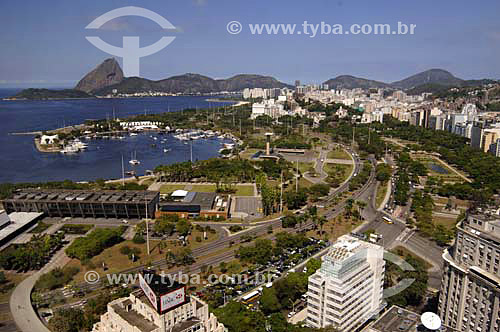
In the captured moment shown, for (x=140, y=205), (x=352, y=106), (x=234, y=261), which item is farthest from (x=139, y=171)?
(x=352, y=106)

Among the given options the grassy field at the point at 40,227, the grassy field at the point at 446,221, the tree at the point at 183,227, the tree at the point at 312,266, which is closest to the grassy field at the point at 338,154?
the grassy field at the point at 446,221

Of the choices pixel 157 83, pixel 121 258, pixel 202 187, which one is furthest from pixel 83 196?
pixel 157 83

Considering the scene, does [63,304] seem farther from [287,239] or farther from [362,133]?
[362,133]

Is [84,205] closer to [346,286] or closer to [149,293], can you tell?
[149,293]

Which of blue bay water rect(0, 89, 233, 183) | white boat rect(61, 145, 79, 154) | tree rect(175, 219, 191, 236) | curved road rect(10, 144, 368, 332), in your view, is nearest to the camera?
curved road rect(10, 144, 368, 332)

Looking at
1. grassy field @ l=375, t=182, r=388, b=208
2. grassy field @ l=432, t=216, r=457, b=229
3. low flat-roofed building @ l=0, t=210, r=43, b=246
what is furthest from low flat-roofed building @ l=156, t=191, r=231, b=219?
grassy field @ l=432, t=216, r=457, b=229

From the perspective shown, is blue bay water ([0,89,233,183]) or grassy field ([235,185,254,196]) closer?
grassy field ([235,185,254,196])

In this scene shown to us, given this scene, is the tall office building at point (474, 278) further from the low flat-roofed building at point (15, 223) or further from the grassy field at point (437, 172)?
the grassy field at point (437, 172)

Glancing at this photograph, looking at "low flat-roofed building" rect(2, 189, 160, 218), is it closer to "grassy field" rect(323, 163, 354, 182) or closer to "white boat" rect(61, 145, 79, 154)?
"grassy field" rect(323, 163, 354, 182)
